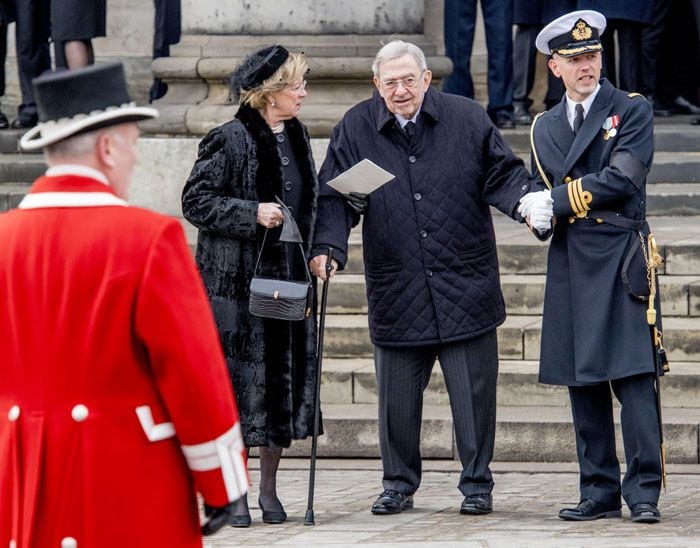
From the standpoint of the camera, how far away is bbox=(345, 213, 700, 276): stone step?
28.6ft

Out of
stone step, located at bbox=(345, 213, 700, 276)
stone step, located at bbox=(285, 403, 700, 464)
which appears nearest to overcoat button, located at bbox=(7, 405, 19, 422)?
stone step, located at bbox=(285, 403, 700, 464)

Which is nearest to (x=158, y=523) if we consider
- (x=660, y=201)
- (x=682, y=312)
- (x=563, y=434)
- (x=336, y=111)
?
(x=563, y=434)

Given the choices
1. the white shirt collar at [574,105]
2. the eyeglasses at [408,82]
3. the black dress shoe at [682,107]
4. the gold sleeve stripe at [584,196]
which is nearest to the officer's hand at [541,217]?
the gold sleeve stripe at [584,196]

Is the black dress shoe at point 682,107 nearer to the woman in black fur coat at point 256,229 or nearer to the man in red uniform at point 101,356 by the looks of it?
the woman in black fur coat at point 256,229

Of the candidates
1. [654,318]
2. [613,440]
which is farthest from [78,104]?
[613,440]

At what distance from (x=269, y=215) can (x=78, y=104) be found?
2.84 metres

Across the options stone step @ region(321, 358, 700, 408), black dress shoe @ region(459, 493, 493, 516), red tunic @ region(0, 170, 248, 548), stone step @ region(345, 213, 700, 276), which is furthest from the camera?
stone step @ region(345, 213, 700, 276)

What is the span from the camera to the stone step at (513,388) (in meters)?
7.82

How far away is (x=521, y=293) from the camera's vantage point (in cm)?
869

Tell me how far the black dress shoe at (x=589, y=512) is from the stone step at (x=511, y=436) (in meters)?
0.99

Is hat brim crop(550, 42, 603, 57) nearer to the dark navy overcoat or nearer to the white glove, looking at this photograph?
the dark navy overcoat

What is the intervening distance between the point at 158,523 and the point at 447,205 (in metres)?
3.27

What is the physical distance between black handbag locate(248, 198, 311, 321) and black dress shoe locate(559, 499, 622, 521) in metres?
1.24

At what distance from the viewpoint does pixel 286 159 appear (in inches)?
258
